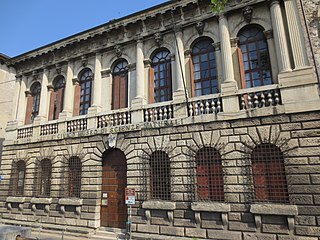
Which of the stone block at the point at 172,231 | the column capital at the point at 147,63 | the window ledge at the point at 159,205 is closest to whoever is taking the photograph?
the stone block at the point at 172,231

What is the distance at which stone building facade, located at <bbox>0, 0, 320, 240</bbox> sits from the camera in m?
7.82

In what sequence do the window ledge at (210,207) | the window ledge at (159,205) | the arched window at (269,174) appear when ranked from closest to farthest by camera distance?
1. the arched window at (269,174)
2. the window ledge at (210,207)
3. the window ledge at (159,205)

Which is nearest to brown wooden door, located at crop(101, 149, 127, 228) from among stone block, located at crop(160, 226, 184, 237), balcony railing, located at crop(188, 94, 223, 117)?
stone block, located at crop(160, 226, 184, 237)

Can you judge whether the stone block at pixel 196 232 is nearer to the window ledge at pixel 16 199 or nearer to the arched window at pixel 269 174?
the arched window at pixel 269 174

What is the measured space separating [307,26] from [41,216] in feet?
48.4

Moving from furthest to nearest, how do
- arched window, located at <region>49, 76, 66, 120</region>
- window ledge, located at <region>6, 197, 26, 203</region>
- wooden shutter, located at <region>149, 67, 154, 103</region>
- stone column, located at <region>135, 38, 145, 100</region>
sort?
arched window, located at <region>49, 76, 66, 120</region> → window ledge, located at <region>6, 197, 26, 203</region> → wooden shutter, located at <region>149, 67, 154, 103</region> → stone column, located at <region>135, 38, 145, 100</region>

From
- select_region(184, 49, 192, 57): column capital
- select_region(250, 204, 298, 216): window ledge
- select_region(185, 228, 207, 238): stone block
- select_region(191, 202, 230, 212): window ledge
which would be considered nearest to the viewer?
select_region(250, 204, 298, 216): window ledge

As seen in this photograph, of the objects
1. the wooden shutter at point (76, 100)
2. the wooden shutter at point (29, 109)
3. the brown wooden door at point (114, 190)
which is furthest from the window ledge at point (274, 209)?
the wooden shutter at point (29, 109)

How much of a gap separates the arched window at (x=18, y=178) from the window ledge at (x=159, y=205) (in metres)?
8.35

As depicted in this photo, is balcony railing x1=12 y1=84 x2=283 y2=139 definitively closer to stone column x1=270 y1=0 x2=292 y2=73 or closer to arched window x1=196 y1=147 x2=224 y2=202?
stone column x1=270 y1=0 x2=292 y2=73

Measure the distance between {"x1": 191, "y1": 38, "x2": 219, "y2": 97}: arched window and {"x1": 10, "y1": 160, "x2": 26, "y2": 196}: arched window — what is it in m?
10.9

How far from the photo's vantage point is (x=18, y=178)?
1362cm

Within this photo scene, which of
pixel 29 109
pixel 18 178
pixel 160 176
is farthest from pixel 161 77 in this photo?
pixel 18 178

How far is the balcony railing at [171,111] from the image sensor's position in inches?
336
